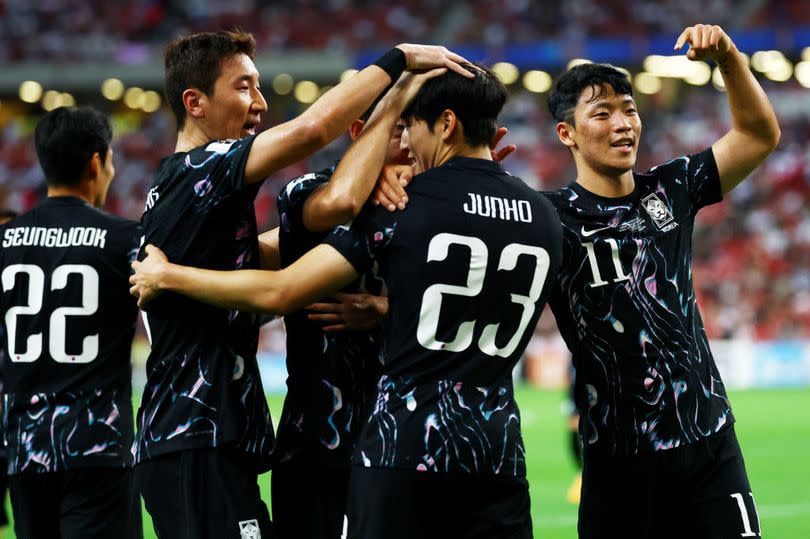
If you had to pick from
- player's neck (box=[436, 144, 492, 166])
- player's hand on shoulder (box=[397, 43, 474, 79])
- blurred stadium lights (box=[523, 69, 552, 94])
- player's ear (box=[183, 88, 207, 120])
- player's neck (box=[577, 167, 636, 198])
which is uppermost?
blurred stadium lights (box=[523, 69, 552, 94])

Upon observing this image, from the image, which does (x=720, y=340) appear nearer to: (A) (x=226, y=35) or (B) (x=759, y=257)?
(B) (x=759, y=257)

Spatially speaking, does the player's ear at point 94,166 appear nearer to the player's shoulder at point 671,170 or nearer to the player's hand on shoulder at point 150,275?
the player's hand on shoulder at point 150,275

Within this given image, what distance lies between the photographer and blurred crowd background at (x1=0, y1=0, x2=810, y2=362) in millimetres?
28000

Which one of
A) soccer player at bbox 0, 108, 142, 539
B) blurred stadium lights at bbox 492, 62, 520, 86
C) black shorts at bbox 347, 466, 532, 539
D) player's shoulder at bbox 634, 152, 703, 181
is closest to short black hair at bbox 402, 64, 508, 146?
black shorts at bbox 347, 466, 532, 539

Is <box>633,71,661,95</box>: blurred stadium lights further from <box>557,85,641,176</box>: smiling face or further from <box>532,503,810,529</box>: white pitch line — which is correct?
<box>557,85,641,176</box>: smiling face

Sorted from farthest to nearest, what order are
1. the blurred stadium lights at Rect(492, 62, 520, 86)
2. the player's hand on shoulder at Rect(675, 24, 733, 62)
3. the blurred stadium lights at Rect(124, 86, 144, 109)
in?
the blurred stadium lights at Rect(124, 86, 144, 109), the blurred stadium lights at Rect(492, 62, 520, 86), the player's hand on shoulder at Rect(675, 24, 733, 62)

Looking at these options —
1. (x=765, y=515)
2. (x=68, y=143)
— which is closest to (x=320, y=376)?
(x=68, y=143)

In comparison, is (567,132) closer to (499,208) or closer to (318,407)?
(499,208)

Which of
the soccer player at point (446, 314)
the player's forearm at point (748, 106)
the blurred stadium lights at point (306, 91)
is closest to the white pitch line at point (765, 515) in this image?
the player's forearm at point (748, 106)

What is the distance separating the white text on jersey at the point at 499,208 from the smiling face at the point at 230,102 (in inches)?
38.3

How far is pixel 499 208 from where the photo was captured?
11.6 ft

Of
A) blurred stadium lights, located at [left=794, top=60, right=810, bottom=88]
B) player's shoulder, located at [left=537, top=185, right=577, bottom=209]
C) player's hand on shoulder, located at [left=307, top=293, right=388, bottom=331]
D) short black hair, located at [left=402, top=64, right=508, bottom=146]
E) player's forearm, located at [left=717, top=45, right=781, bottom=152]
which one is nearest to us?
short black hair, located at [left=402, top=64, right=508, bottom=146]

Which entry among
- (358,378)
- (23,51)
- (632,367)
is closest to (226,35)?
(358,378)

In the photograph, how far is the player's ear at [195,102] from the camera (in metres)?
4.03
